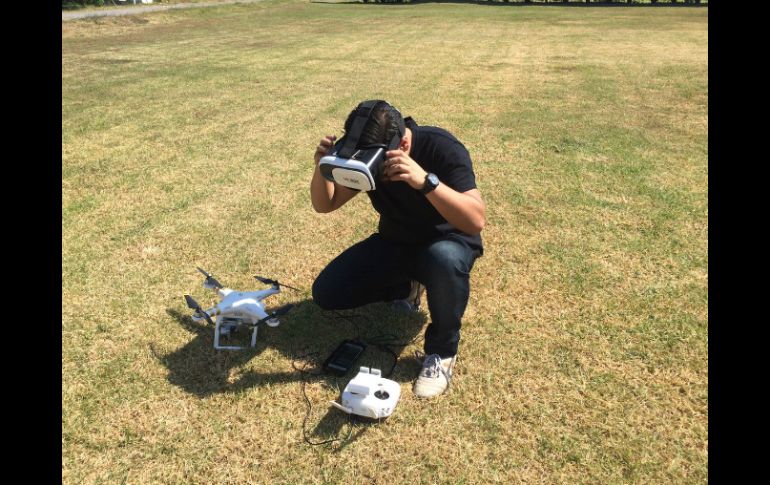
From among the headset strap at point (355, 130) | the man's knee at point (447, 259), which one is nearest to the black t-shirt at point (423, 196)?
the man's knee at point (447, 259)

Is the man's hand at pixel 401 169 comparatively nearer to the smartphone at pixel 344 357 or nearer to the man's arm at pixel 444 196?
the man's arm at pixel 444 196

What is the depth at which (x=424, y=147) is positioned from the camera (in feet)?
A: 10.0

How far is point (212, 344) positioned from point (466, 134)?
18.1ft

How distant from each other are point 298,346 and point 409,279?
0.88m

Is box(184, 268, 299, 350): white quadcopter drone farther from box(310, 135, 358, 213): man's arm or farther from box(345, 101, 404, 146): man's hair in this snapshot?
box(345, 101, 404, 146): man's hair

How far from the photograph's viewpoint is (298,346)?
11.0 ft

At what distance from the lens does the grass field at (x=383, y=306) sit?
2.61 metres

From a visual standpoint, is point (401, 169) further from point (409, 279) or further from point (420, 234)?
point (409, 279)

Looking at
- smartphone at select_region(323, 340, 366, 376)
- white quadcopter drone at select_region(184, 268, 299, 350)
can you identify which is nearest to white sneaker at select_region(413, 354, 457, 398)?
smartphone at select_region(323, 340, 366, 376)

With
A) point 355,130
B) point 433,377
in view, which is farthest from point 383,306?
point 355,130

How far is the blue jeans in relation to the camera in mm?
2982
